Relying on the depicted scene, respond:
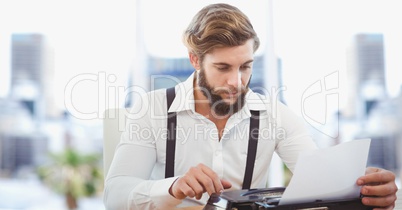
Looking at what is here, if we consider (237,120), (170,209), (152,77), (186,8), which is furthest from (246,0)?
(170,209)

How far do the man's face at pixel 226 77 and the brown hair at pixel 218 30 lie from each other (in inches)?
0.9

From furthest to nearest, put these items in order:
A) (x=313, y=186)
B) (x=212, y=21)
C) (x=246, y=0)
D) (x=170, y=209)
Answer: (x=246, y=0)
(x=212, y=21)
(x=170, y=209)
(x=313, y=186)

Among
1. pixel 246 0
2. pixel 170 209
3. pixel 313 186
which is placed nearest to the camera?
pixel 313 186

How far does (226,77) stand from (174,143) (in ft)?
0.93

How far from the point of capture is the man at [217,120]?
1.56 m

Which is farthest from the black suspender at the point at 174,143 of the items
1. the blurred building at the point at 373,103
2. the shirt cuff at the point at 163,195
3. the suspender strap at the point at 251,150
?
the blurred building at the point at 373,103

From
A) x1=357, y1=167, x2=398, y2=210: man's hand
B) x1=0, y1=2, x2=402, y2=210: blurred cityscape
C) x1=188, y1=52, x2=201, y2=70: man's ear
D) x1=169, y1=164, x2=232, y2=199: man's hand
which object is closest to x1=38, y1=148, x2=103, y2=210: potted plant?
x1=0, y1=2, x2=402, y2=210: blurred cityscape

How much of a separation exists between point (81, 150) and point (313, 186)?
337cm

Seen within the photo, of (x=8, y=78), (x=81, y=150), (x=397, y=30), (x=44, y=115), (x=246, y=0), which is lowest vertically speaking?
(x=81, y=150)

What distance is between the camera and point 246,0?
152 inches

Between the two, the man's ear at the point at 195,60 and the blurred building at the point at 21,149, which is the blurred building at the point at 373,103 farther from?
the blurred building at the point at 21,149

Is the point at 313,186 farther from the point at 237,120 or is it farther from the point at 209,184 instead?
the point at 237,120

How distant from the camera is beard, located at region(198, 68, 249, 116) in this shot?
1.65 meters

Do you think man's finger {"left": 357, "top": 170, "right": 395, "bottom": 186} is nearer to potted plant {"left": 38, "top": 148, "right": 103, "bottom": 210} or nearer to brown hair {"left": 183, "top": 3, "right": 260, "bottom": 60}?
brown hair {"left": 183, "top": 3, "right": 260, "bottom": 60}
